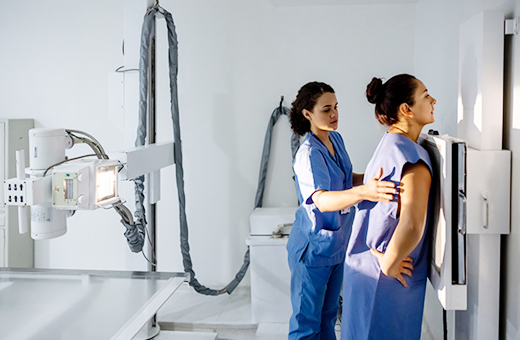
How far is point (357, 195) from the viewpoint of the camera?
4.92 feet

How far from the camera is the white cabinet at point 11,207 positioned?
3141mm

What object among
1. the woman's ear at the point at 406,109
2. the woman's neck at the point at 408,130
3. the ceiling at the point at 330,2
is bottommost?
the woman's neck at the point at 408,130

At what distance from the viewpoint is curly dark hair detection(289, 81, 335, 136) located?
206 centimetres

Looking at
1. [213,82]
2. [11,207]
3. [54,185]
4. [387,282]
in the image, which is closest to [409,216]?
[387,282]

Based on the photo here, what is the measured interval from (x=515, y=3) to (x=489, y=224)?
744 millimetres

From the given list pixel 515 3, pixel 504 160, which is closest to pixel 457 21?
pixel 515 3

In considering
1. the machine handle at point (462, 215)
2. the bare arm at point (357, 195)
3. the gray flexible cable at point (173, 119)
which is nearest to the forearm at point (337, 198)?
the bare arm at point (357, 195)

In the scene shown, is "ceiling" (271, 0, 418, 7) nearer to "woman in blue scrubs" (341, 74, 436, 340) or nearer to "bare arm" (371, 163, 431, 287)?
"woman in blue scrubs" (341, 74, 436, 340)

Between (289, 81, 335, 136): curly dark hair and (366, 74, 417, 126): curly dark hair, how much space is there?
0.55m

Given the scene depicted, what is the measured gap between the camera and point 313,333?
210 centimetres

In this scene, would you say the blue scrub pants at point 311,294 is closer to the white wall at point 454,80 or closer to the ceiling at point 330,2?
the white wall at point 454,80

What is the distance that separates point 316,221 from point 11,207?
2406 mm

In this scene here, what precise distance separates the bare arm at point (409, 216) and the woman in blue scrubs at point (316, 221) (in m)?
0.57

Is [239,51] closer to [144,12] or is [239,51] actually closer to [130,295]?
[144,12]
